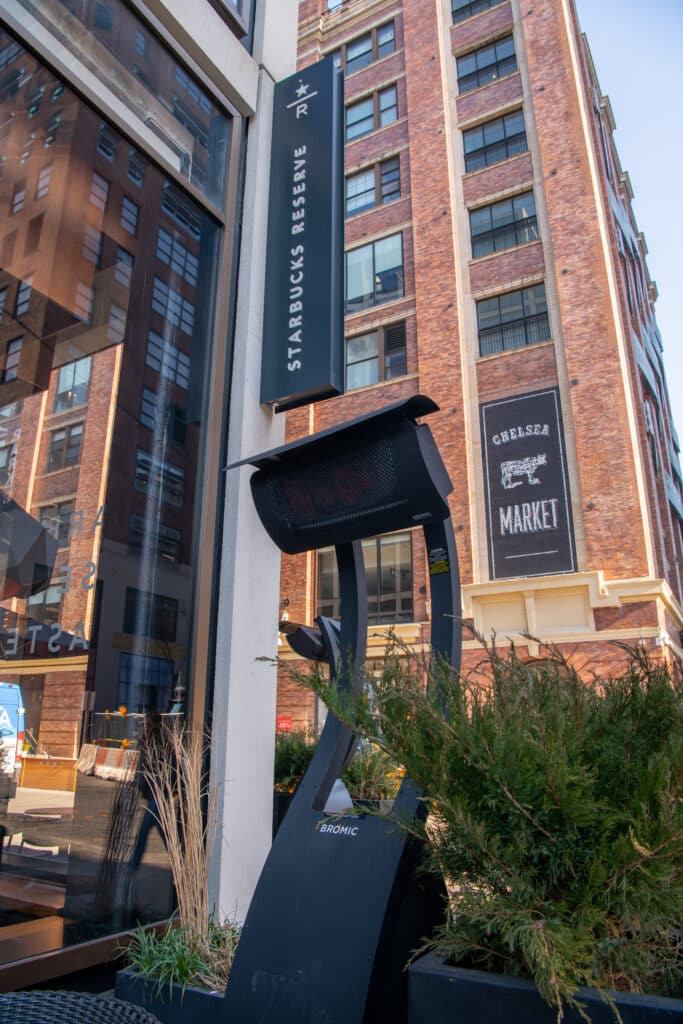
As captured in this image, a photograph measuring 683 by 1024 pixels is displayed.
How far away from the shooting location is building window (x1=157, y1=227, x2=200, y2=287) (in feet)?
16.8

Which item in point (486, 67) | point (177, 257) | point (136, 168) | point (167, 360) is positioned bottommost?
point (167, 360)

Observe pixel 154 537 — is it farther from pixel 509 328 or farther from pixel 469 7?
pixel 469 7

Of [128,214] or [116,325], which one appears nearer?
[116,325]

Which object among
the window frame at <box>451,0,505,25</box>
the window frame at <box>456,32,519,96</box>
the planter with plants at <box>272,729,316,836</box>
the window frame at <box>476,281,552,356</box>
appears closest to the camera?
the planter with plants at <box>272,729,316,836</box>

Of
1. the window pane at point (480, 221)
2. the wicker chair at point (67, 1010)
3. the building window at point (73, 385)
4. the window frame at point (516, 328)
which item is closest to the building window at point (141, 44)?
the building window at point (73, 385)

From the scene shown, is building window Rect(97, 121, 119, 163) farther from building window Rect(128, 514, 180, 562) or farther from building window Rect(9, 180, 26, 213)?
building window Rect(128, 514, 180, 562)

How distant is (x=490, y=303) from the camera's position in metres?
18.7

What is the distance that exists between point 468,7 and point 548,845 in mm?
25374

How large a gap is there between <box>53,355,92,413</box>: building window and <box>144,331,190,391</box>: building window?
44cm

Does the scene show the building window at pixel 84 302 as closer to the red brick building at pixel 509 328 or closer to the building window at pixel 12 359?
the building window at pixel 12 359

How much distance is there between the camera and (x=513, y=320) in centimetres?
1812

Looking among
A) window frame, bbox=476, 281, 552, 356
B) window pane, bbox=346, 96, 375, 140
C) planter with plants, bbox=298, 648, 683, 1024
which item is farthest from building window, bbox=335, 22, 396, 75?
planter with plants, bbox=298, 648, 683, 1024

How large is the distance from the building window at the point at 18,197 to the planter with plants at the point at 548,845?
3974 mm

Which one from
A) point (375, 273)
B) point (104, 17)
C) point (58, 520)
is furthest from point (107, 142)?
point (375, 273)
